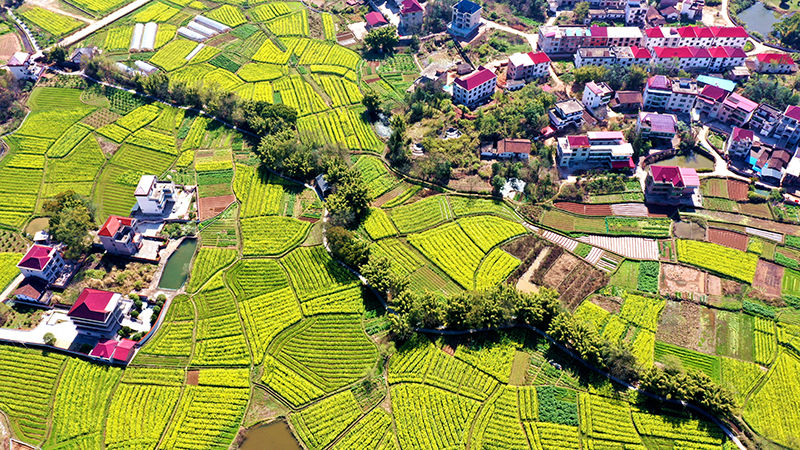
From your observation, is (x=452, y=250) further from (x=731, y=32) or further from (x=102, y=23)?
(x=102, y=23)

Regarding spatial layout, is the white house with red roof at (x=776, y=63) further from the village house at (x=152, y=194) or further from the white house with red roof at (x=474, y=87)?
the village house at (x=152, y=194)

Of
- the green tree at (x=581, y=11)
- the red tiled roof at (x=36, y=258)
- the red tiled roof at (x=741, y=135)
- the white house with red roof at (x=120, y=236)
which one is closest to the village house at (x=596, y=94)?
the red tiled roof at (x=741, y=135)

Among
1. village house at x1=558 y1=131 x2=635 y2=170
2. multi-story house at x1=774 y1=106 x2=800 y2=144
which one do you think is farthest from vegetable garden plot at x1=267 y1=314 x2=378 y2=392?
multi-story house at x1=774 y1=106 x2=800 y2=144

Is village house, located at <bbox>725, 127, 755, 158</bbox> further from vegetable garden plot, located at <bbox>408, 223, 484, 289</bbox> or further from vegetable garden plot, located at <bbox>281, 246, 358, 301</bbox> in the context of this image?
vegetable garden plot, located at <bbox>281, 246, 358, 301</bbox>

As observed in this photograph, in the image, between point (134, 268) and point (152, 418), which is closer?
point (152, 418)

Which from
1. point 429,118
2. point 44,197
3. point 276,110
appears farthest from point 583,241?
point 44,197

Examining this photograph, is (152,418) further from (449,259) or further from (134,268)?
(449,259)
